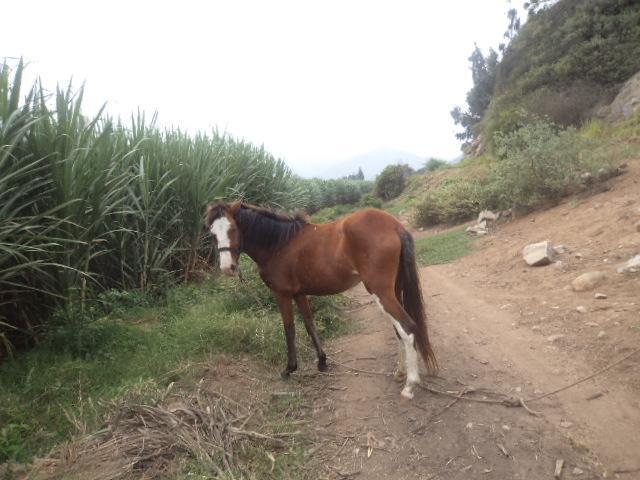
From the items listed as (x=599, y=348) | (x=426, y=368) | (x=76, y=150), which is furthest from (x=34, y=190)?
(x=599, y=348)

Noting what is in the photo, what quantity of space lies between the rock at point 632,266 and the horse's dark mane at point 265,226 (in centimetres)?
361

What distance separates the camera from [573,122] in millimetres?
15000

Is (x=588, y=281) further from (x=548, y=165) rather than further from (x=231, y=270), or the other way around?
(x=548, y=165)

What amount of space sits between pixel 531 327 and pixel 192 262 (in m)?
4.68

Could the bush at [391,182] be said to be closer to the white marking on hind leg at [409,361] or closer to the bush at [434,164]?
the bush at [434,164]

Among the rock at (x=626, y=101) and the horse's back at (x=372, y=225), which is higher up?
the rock at (x=626, y=101)

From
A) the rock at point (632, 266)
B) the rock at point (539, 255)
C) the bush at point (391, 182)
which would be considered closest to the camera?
the rock at point (632, 266)

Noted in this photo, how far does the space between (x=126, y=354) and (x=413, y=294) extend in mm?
2746

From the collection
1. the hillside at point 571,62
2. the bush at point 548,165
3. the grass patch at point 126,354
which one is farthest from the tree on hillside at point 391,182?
the grass patch at point 126,354

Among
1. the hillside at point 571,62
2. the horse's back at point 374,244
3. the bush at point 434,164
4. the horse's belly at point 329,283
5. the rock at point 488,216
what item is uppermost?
the hillside at point 571,62

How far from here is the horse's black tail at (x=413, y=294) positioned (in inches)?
135

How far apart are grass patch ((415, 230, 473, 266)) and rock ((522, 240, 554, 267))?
78.4 inches

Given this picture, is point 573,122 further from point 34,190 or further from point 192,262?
point 34,190

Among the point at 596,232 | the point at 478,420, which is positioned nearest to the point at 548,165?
the point at 596,232
